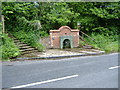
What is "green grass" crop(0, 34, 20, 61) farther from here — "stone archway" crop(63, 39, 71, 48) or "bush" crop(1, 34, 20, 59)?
"stone archway" crop(63, 39, 71, 48)

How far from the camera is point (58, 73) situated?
17.8 ft

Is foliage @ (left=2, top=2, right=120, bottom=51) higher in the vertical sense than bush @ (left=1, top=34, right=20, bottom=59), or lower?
higher

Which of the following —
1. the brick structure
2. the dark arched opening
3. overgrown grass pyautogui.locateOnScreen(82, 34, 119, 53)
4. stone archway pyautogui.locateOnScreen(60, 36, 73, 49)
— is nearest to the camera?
overgrown grass pyautogui.locateOnScreen(82, 34, 119, 53)

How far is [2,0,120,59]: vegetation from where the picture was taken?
35.9 feet

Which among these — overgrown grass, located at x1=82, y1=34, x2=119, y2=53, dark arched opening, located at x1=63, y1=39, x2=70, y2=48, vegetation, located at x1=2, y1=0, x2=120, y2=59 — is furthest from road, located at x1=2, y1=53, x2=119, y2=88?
dark arched opening, located at x1=63, y1=39, x2=70, y2=48

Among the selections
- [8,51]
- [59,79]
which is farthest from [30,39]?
[59,79]

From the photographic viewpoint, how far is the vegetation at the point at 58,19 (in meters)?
11.0

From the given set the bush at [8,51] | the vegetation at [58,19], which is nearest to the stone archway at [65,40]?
the vegetation at [58,19]

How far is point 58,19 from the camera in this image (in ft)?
44.4

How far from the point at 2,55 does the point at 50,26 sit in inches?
315

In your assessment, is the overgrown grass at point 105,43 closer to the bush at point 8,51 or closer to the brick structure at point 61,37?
the brick structure at point 61,37

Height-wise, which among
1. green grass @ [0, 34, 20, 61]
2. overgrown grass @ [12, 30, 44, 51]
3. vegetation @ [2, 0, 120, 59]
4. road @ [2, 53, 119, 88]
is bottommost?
road @ [2, 53, 119, 88]

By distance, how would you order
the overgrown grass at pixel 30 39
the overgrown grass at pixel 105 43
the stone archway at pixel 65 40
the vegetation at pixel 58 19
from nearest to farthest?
the overgrown grass at pixel 30 39, the vegetation at pixel 58 19, the overgrown grass at pixel 105 43, the stone archway at pixel 65 40

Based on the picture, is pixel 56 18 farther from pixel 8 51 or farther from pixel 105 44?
pixel 8 51
